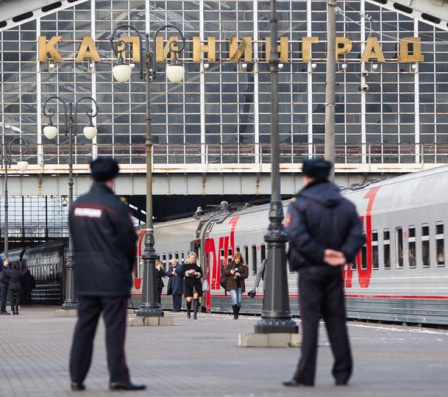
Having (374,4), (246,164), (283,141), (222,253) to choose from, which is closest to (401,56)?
(374,4)

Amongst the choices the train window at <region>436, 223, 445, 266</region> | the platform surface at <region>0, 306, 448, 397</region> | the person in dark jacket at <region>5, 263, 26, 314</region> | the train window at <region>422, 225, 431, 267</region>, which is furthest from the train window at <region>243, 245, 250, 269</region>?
the platform surface at <region>0, 306, 448, 397</region>

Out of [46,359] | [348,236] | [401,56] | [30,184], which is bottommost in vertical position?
[46,359]

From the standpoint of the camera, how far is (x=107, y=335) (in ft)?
43.9

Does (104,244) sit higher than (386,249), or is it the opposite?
(386,249)

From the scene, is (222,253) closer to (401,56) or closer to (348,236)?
(348,236)

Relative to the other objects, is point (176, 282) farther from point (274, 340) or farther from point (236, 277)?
point (274, 340)

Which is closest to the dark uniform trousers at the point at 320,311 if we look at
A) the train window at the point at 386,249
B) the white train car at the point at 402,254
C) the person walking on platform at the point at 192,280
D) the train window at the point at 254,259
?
the white train car at the point at 402,254

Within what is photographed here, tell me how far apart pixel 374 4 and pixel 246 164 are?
18.8 meters

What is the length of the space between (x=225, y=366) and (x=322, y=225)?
13.1 feet

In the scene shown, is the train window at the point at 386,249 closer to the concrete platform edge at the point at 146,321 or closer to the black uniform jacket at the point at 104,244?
the concrete platform edge at the point at 146,321

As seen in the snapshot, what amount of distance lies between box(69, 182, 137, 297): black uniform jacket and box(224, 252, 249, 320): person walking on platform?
2484 cm

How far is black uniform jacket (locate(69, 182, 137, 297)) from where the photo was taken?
13.4 metres

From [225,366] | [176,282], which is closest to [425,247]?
[225,366]

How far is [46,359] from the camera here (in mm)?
19281
